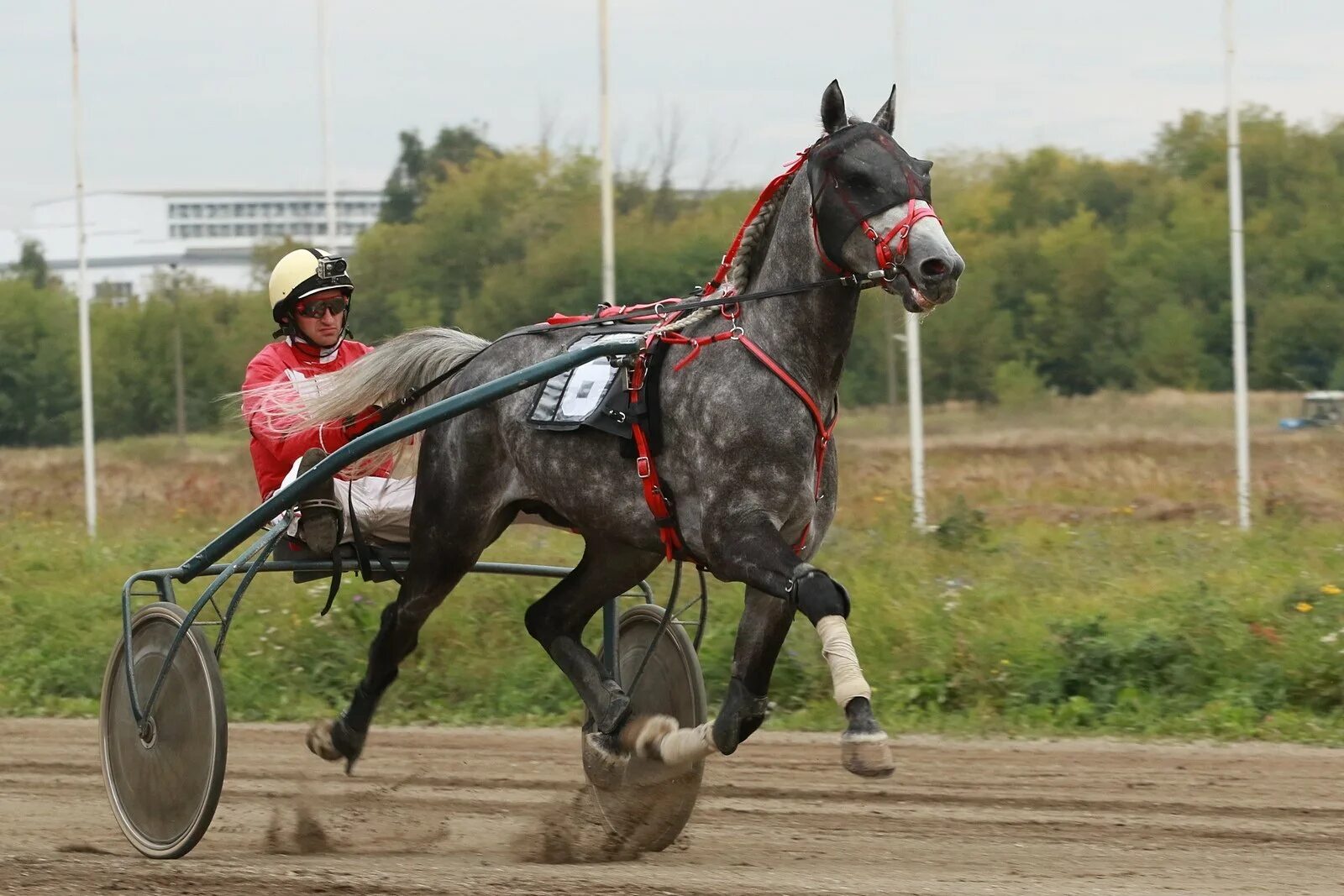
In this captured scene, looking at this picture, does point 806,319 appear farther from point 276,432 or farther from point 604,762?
point 276,432

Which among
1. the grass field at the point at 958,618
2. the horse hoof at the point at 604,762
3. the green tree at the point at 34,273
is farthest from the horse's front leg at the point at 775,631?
the green tree at the point at 34,273

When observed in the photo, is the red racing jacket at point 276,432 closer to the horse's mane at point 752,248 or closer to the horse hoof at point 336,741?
the horse hoof at point 336,741

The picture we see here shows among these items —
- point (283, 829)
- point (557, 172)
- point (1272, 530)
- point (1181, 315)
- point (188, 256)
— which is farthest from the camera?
point (188, 256)

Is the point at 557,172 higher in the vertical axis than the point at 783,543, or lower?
higher

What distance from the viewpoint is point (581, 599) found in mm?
4848

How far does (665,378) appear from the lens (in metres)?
4.14

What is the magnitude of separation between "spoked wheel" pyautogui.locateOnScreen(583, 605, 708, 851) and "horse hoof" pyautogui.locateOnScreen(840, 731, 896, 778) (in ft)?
2.81

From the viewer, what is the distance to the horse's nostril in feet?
11.8

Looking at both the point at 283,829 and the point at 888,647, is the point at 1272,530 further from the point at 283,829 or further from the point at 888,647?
the point at 283,829

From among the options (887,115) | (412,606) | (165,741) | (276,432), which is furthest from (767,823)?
(887,115)

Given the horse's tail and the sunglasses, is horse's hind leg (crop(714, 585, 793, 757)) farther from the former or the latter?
the sunglasses

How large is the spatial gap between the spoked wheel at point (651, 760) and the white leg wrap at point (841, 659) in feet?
2.65

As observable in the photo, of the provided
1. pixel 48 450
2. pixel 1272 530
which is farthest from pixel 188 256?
pixel 1272 530

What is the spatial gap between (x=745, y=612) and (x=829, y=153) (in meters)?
1.19
